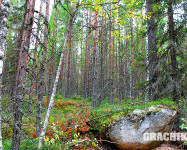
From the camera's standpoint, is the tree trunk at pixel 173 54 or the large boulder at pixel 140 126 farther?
the tree trunk at pixel 173 54

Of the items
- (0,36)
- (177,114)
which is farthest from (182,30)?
(0,36)

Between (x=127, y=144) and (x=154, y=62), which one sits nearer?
(x=127, y=144)

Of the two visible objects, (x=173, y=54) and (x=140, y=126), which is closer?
(x=140, y=126)

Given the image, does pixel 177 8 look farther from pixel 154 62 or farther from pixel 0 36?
pixel 0 36

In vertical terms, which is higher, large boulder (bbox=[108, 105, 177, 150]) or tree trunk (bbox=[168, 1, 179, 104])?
tree trunk (bbox=[168, 1, 179, 104])

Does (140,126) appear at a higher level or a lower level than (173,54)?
lower

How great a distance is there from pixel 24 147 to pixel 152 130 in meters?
4.30

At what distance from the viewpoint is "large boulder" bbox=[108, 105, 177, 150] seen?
4.71m

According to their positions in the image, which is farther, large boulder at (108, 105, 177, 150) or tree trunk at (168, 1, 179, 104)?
tree trunk at (168, 1, 179, 104)

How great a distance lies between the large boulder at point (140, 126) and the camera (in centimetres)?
471

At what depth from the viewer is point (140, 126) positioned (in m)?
4.86

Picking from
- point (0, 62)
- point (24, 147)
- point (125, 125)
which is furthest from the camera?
point (125, 125)

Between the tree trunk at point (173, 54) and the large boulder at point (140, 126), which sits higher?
the tree trunk at point (173, 54)

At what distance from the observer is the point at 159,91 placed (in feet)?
21.2
